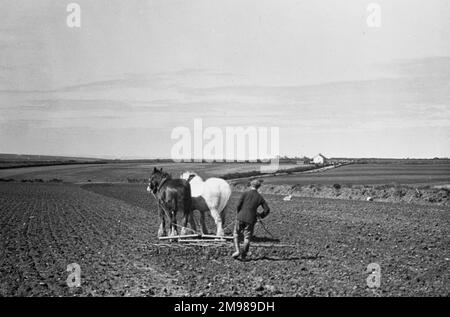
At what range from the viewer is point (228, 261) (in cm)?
1345

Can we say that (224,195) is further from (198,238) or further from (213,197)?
(198,238)

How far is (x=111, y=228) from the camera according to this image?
69.6 feet

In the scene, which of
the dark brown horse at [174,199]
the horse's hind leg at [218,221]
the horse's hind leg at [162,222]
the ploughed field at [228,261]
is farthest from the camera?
the horse's hind leg at [162,222]

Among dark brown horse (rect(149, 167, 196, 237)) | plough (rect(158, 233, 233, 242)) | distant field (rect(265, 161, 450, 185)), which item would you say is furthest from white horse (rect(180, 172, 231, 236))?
distant field (rect(265, 161, 450, 185))

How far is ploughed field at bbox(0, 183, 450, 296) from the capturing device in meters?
10.7

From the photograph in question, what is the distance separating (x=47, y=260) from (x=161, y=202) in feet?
12.4

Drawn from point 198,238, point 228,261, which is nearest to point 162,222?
point 198,238

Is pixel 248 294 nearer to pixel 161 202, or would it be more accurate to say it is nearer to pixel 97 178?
pixel 161 202

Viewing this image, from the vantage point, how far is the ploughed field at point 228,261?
10688 mm

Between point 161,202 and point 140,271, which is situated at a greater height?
point 161,202

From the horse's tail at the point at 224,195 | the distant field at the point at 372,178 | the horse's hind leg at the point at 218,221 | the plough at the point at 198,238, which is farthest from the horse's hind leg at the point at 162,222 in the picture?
the distant field at the point at 372,178

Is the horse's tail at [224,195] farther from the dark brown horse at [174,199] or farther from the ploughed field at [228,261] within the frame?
the ploughed field at [228,261]

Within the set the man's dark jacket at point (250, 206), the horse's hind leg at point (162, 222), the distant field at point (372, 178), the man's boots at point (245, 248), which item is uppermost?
the distant field at point (372, 178)
